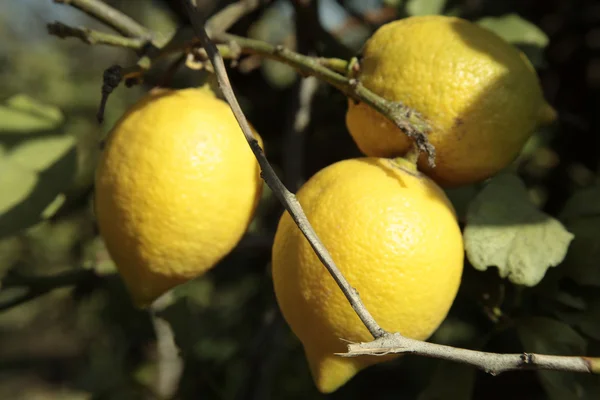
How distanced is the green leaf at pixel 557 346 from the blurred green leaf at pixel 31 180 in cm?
74

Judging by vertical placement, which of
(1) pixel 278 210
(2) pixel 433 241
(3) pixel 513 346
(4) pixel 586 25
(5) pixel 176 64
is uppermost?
(5) pixel 176 64

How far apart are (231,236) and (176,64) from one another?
0.85 ft

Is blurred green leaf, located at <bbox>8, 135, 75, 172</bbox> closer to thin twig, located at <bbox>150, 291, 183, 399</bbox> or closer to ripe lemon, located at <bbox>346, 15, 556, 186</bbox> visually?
thin twig, located at <bbox>150, 291, 183, 399</bbox>

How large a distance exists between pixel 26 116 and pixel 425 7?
0.76m

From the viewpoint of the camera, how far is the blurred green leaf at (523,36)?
96 centimetres

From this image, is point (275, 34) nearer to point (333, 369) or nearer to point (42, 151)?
point (42, 151)

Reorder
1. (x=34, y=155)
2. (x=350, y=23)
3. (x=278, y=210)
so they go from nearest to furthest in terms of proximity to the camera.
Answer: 1. (x=34, y=155)
2. (x=278, y=210)
3. (x=350, y=23)

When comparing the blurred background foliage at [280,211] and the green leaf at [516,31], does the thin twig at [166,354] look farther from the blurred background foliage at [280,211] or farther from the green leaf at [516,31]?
the green leaf at [516,31]

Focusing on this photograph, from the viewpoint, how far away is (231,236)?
27.2 inches

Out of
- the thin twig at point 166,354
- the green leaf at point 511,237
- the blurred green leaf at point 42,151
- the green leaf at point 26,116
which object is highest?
the green leaf at point 26,116

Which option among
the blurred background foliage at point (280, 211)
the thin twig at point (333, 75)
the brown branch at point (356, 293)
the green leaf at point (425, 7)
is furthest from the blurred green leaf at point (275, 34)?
the brown branch at point (356, 293)

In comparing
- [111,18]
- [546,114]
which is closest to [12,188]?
[111,18]

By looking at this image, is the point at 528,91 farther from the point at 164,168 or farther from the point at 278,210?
the point at 278,210

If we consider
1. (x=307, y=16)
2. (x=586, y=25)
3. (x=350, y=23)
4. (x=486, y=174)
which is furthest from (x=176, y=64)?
(x=586, y=25)
